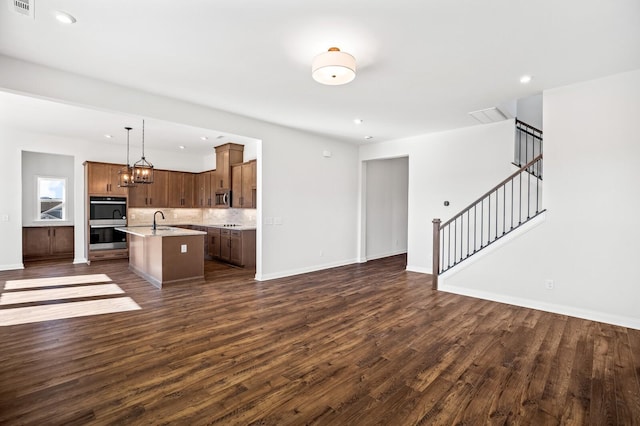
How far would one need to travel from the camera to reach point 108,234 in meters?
7.70

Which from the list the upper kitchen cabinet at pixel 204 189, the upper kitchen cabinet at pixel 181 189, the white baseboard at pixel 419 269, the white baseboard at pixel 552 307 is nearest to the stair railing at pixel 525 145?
the white baseboard at pixel 552 307

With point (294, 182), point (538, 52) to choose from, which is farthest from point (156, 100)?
point (538, 52)

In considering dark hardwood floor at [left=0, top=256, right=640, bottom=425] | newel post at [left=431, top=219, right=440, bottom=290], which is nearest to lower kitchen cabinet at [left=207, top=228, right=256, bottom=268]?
dark hardwood floor at [left=0, top=256, right=640, bottom=425]

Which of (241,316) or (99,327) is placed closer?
(99,327)

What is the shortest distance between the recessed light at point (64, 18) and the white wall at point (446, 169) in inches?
228

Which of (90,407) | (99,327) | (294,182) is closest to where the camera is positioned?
(90,407)

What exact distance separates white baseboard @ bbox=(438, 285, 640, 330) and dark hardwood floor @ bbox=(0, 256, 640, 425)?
16 centimetres

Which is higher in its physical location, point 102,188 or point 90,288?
point 102,188

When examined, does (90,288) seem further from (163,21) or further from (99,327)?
(163,21)

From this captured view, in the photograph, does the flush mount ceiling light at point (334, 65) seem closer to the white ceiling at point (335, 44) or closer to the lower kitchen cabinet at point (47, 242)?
the white ceiling at point (335, 44)

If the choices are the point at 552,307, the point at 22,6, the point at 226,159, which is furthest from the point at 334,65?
the point at 226,159

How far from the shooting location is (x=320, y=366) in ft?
8.71

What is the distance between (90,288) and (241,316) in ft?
9.99

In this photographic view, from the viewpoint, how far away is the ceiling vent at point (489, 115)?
15.9ft
